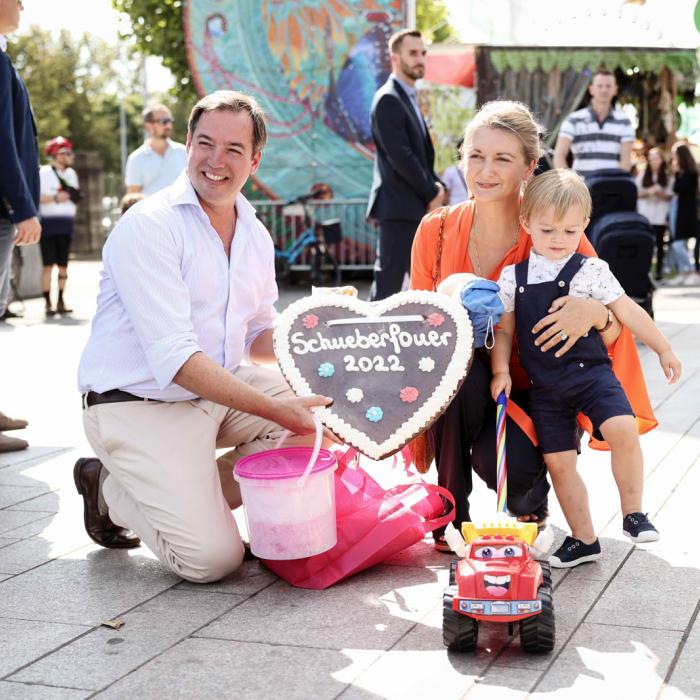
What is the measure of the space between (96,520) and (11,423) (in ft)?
6.66

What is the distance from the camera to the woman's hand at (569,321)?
11.7 ft

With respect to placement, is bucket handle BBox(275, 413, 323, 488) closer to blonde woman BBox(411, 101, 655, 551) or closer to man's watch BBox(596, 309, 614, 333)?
blonde woman BBox(411, 101, 655, 551)

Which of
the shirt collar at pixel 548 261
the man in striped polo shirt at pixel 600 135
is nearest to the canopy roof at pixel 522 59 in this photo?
the man in striped polo shirt at pixel 600 135

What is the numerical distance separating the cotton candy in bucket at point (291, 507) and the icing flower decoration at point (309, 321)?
348 millimetres

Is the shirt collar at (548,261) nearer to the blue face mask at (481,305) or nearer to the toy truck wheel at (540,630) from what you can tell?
the blue face mask at (481,305)

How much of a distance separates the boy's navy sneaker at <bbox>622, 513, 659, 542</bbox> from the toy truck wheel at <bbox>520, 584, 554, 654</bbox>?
0.63 metres

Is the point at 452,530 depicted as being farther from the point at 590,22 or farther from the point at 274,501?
the point at 590,22

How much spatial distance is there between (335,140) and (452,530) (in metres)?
11.5

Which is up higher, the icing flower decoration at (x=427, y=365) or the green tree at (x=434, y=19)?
the green tree at (x=434, y=19)

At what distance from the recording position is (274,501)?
342cm

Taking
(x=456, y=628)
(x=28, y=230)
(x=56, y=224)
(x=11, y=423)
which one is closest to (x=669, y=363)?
(x=456, y=628)

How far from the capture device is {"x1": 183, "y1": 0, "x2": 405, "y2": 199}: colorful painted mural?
45.0 ft

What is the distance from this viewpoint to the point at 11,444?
5449mm

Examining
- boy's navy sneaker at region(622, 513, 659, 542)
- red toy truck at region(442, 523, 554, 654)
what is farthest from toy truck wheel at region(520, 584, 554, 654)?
boy's navy sneaker at region(622, 513, 659, 542)
